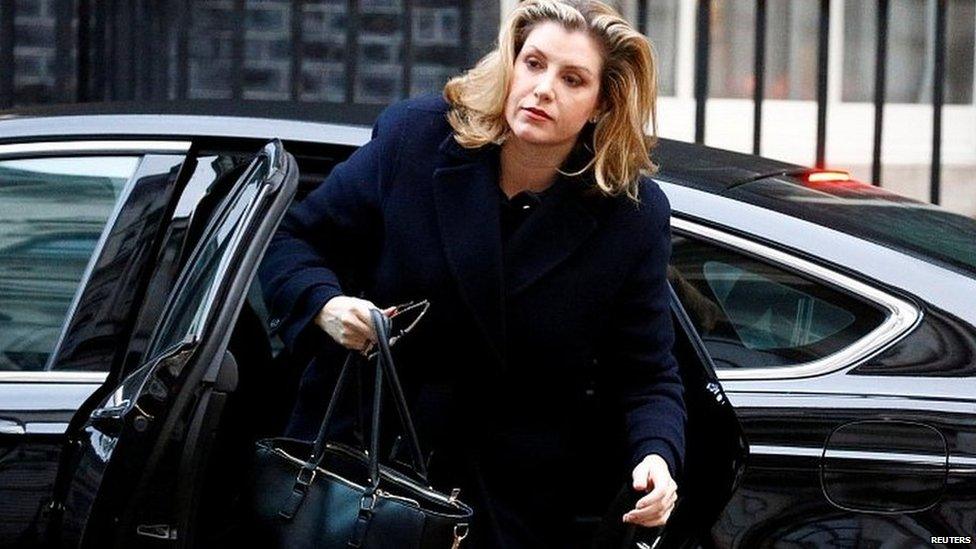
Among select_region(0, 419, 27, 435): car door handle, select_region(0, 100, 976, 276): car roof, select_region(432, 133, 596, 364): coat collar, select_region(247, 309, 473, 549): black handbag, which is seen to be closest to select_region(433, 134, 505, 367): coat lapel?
select_region(432, 133, 596, 364): coat collar

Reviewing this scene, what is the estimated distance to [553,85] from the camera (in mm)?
2947

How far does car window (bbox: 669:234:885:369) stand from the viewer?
3.35 meters

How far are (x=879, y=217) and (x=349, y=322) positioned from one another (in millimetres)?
1263

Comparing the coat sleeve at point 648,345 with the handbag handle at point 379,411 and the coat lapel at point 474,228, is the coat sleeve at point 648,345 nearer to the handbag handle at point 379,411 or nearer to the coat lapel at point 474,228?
the coat lapel at point 474,228

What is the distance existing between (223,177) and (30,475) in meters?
0.61

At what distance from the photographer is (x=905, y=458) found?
320 centimetres

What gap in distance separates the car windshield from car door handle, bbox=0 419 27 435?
1330 millimetres

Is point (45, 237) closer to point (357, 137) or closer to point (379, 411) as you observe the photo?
point (357, 137)

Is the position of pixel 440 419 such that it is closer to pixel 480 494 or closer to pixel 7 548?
pixel 480 494

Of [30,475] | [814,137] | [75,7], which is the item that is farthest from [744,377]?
[814,137]

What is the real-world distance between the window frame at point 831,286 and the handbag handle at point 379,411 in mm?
771

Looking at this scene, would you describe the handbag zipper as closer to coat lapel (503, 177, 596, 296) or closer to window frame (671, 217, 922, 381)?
coat lapel (503, 177, 596, 296)

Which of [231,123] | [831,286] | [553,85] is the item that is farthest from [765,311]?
[231,123]

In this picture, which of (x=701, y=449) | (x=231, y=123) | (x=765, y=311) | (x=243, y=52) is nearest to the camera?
(x=701, y=449)
